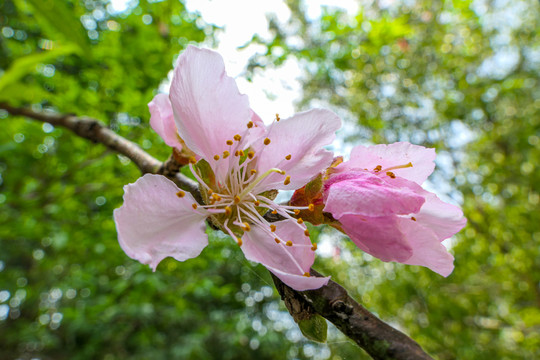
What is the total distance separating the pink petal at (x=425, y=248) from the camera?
396 millimetres

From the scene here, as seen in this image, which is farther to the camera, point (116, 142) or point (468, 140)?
point (468, 140)

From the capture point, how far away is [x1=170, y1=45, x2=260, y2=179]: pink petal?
0.42 metres

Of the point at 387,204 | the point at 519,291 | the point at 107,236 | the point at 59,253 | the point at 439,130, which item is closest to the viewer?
the point at 387,204

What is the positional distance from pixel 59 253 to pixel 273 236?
186cm

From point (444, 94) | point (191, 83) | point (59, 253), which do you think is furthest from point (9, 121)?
point (444, 94)

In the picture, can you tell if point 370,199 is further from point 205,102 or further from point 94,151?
point 94,151

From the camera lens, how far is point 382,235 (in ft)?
1.22

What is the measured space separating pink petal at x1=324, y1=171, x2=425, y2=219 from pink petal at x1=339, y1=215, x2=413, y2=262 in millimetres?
→ 16

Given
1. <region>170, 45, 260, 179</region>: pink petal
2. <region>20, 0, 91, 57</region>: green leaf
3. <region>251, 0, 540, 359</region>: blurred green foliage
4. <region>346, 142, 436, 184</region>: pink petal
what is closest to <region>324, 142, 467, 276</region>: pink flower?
<region>346, 142, 436, 184</region>: pink petal

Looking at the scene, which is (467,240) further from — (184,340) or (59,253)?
(59,253)

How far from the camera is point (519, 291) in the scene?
313cm

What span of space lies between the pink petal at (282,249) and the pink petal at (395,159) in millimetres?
104

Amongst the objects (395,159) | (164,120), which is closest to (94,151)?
(164,120)

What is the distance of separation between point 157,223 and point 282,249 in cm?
14
